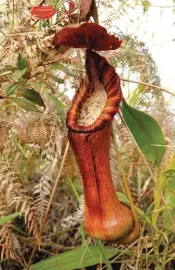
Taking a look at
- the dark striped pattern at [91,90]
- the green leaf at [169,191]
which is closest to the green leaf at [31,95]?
the dark striped pattern at [91,90]

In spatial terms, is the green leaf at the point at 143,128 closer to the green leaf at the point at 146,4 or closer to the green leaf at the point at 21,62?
the green leaf at the point at 21,62

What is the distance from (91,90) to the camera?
0.87m

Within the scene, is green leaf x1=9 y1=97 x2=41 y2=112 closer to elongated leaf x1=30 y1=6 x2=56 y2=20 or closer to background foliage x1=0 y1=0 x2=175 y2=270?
background foliage x1=0 y1=0 x2=175 y2=270

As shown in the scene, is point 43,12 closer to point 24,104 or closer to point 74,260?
point 24,104

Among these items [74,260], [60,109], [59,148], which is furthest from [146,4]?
[74,260]

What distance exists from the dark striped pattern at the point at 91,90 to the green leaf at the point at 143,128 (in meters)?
0.16

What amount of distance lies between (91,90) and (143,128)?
0.65 feet

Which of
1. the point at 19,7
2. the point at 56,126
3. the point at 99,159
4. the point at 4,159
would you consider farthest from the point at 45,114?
the point at 99,159

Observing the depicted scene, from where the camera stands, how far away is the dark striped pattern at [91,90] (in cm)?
81

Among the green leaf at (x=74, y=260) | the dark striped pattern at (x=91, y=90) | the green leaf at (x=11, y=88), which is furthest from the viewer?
the green leaf at (x=74, y=260)

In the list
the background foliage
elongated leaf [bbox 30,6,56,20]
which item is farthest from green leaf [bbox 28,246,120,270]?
elongated leaf [bbox 30,6,56,20]

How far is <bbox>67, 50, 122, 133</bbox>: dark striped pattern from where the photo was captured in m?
0.81

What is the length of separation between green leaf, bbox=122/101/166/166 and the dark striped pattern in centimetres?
16

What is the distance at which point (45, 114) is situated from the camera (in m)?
1.21
